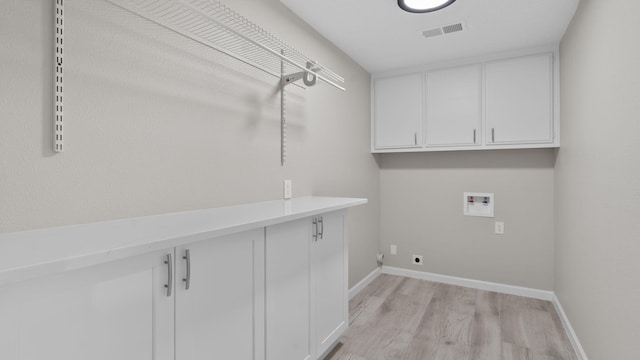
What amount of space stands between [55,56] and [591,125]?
2547 mm

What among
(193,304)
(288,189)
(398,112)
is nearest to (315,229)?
(288,189)

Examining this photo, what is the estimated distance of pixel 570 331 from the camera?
2229mm

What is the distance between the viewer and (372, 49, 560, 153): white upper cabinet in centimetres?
280

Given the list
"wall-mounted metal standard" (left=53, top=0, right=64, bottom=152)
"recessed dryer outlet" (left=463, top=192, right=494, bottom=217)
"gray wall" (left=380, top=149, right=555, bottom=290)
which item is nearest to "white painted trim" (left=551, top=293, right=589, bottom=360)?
"gray wall" (left=380, top=149, right=555, bottom=290)

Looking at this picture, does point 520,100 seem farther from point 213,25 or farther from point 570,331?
point 213,25

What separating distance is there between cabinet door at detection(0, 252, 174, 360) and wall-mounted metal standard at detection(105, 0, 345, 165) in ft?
2.48

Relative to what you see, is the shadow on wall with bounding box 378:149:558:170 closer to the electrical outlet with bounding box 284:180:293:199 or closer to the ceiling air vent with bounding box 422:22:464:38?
the ceiling air vent with bounding box 422:22:464:38

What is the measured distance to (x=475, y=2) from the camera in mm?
2066

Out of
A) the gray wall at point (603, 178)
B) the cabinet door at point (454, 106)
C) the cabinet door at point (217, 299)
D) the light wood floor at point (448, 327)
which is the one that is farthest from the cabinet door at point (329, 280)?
the cabinet door at point (454, 106)

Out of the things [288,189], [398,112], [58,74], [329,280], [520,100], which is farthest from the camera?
[398,112]

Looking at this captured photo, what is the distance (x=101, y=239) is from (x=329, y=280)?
1.35 metres

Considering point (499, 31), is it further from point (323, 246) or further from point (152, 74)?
point (152, 74)

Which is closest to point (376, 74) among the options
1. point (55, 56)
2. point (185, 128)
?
point (185, 128)

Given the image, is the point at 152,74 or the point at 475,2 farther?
the point at 475,2
